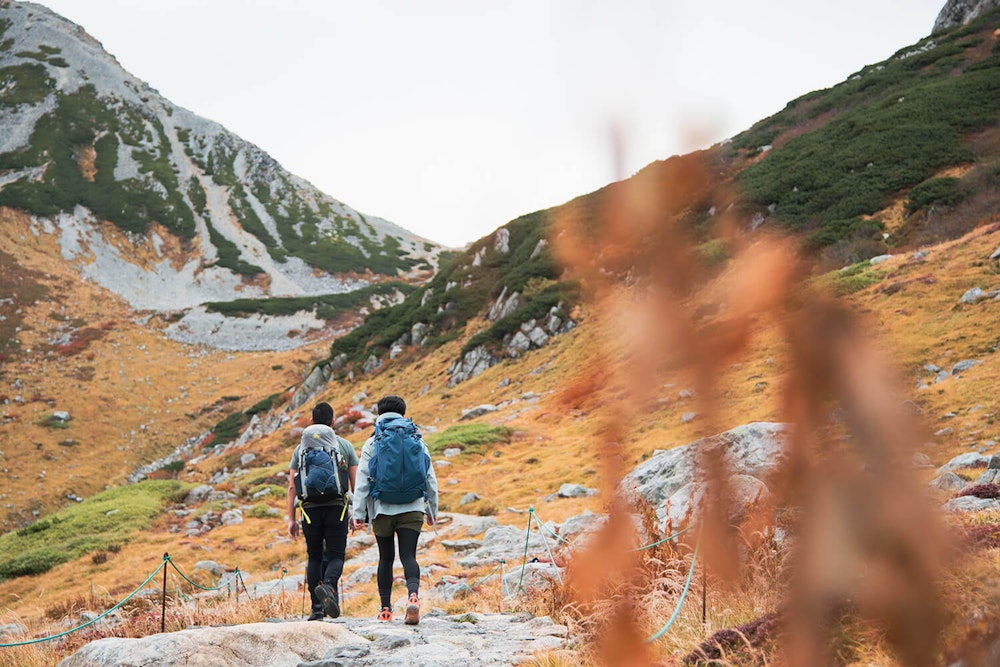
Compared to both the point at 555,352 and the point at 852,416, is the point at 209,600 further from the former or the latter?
the point at 555,352

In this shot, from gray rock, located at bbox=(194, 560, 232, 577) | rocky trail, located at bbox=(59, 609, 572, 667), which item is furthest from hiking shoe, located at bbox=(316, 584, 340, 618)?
gray rock, located at bbox=(194, 560, 232, 577)

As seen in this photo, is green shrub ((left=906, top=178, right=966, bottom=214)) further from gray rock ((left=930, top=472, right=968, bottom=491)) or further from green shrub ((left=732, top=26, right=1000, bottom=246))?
gray rock ((left=930, top=472, right=968, bottom=491))

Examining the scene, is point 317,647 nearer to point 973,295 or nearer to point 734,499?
point 734,499

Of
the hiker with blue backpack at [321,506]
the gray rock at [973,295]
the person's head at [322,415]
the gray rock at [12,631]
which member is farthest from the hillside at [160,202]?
the hiker with blue backpack at [321,506]

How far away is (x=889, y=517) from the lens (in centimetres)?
81

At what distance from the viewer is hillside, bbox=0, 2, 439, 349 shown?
70.9 metres

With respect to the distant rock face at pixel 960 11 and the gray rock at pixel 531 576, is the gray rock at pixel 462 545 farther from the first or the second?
the distant rock face at pixel 960 11

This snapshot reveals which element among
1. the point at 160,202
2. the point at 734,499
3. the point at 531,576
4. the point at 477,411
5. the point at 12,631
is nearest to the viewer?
the point at 734,499

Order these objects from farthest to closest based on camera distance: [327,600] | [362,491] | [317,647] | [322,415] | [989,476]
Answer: [989,476] < [322,415] < [327,600] < [362,491] < [317,647]

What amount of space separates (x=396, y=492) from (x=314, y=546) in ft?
4.60

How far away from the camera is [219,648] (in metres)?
4.05

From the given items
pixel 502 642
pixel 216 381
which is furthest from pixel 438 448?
pixel 216 381

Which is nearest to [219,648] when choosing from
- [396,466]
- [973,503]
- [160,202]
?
[396,466]

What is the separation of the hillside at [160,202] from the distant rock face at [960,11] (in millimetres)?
59525
